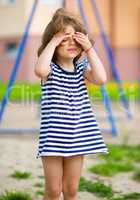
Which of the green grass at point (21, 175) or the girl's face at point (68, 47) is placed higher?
the girl's face at point (68, 47)

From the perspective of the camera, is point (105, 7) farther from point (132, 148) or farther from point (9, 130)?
point (132, 148)

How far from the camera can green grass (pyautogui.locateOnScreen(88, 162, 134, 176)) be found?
5.20 m

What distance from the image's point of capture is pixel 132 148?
6.69 m

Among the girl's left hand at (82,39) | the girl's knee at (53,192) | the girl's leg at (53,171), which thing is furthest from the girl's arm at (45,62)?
the girl's knee at (53,192)

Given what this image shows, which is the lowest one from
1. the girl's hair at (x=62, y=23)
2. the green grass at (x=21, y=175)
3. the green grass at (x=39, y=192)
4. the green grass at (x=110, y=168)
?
the green grass at (x=110, y=168)

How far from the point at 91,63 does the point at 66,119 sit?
39 cm

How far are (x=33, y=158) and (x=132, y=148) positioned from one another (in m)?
1.38

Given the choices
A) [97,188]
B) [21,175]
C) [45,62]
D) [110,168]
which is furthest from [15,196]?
[110,168]

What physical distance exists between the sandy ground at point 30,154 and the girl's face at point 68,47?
1312mm

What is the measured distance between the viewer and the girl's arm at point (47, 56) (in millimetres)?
3199

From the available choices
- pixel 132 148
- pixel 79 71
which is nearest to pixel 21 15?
pixel 132 148

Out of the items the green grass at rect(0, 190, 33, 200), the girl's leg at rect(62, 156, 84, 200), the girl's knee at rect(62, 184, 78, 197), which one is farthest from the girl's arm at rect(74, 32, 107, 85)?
the green grass at rect(0, 190, 33, 200)

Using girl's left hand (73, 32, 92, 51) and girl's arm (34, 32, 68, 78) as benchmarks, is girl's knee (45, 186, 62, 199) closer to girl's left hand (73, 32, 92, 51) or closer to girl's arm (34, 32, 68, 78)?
girl's arm (34, 32, 68, 78)

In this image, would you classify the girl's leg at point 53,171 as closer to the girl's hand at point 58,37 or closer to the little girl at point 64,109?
the little girl at point 64,109
